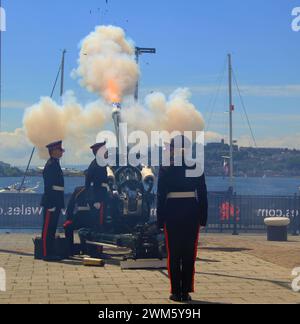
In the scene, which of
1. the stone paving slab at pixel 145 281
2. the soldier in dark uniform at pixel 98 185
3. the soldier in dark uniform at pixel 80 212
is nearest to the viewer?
the stone paving slab at pixel 145 281

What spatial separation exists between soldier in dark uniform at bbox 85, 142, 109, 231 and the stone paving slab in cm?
129

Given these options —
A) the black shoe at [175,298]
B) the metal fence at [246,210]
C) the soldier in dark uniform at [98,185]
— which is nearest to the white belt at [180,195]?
the black shoe at [175,298]

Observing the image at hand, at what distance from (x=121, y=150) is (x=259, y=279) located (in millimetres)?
5261

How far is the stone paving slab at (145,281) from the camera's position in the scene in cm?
874

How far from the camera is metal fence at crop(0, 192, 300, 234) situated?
2203cm

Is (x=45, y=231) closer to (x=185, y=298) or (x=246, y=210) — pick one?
(x=185, y=298)

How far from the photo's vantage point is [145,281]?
10.2m

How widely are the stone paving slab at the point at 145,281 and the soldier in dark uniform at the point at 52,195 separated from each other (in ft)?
1.63

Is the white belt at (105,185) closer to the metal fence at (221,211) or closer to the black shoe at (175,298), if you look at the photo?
the black shoe at (175,298)

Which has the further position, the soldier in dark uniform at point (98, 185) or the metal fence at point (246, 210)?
the metal fence at point (246, 210)

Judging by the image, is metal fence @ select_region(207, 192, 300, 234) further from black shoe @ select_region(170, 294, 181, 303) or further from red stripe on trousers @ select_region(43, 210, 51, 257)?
black shoe @ select_region(170, 294, 181, 303)

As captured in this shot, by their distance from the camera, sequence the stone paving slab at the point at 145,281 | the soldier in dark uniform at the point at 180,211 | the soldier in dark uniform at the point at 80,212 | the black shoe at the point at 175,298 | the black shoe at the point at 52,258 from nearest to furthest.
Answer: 1. the black shoe at the point at 175,298
2. the stone paving slab at the point at 145,281
3. the soldier in dark uniform at the point at 180,211
4. the black shoe at the point at 52,258
5. the soldier in dark uniform at the point at 80,212

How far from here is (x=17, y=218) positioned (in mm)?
22078
